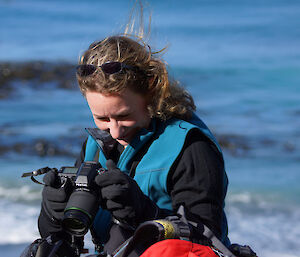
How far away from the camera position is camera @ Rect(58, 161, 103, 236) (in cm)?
216

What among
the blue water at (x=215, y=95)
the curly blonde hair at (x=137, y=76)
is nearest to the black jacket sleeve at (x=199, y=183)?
the curly blonde hair at (x=137, y=76)

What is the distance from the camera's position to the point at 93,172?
2.26 meters

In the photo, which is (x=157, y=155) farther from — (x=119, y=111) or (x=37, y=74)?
(x=37, y=74)

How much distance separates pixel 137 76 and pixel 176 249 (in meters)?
0.86

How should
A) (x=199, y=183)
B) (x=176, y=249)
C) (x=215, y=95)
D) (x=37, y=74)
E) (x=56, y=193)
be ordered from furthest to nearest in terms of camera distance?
(x=37, y=74), (x=215, y=95), (x=199, y=183), (x=56, y=193), (x=176, y=249)

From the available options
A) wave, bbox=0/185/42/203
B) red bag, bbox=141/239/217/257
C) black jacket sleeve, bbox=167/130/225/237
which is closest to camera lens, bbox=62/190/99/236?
red bag, bbox=141/239/217/257

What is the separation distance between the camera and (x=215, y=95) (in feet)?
30.0

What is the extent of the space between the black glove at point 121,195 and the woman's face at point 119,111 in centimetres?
26

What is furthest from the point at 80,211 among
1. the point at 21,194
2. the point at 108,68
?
the point at 21,194

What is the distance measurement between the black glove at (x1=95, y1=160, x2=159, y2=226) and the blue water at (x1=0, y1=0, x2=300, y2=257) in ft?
2.64

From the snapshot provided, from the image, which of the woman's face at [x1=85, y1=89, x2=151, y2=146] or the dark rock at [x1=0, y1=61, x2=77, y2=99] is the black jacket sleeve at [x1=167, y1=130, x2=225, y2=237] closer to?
the woman's face at [x1=85, y1=89, x2=151, y2=146]

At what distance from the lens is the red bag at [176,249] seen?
1966 millimetres

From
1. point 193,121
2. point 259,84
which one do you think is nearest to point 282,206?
point 193,121

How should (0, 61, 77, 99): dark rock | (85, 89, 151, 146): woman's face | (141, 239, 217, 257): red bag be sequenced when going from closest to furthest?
(141, 239, 217, 257): red bag
(85, 89, 151, 146): woman's face
(0, 61, 77, 99): dark rock
